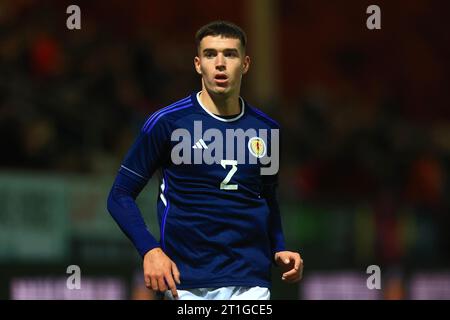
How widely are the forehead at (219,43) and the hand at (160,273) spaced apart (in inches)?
36.9

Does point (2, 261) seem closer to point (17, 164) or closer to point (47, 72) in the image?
point (17, 164)

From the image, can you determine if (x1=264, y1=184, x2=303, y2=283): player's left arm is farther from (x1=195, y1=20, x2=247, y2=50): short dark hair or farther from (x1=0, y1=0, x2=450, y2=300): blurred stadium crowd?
(x1=0, y1=0, x2=450, y2=300): blurred stadium crowd

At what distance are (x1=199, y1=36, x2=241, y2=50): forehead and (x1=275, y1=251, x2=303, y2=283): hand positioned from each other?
94cm

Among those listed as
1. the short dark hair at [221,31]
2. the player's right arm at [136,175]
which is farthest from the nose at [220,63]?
the player's right arm at [136,175]

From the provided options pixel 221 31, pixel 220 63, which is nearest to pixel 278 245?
pixel 220 63

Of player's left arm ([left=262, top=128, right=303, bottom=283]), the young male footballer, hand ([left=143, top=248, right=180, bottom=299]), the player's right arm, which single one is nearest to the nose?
the young male footballer

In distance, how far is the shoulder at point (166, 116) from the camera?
16.7 ft

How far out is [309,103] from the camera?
14867 millimetres

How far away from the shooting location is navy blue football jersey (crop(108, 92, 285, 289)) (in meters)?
5.09

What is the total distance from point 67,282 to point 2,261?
543 mm

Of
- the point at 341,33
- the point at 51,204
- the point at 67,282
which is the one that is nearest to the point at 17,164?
the point at 51,204

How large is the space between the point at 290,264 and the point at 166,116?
848 mm

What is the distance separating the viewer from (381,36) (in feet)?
59.7

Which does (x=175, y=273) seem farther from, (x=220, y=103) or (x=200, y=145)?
(x=220, y=103)
